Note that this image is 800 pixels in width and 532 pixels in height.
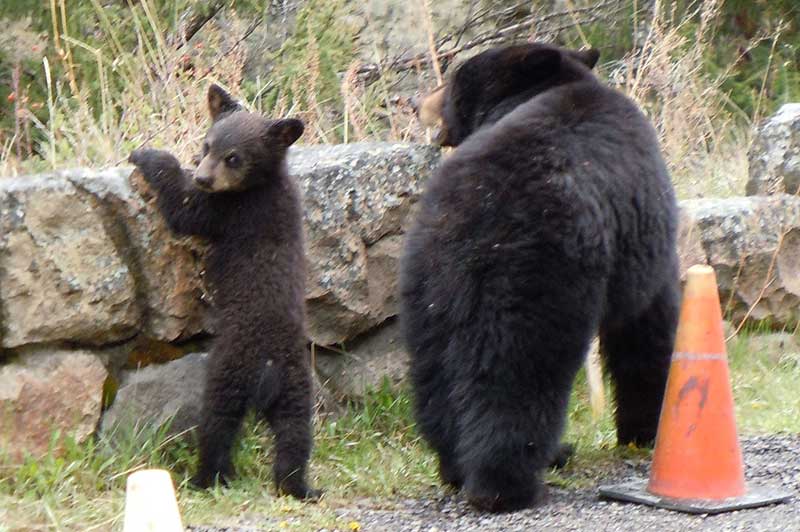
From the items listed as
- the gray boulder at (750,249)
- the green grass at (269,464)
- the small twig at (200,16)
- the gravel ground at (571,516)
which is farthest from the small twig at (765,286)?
the small twig at (200,16)

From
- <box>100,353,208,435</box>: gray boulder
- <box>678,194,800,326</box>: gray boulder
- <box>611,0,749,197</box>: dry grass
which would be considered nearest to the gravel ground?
<box>100,353,208,435</box>: gray boulder

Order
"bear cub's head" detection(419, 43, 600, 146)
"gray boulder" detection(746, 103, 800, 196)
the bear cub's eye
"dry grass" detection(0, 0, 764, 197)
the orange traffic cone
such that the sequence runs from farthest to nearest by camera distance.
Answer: "gray boulder" detection(746, 103, 800, 196), "dry grass" detection(0, 0, 764, 197), "bear cub's head" detection(419, 43, 600, 146), the bear cub's eye, the orange traffic cone

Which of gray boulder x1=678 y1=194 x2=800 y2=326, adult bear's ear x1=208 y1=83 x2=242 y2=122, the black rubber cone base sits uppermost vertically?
adult bear's ear x1=208 y1=83 x2=242 y2=122

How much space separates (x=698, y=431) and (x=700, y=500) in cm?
28

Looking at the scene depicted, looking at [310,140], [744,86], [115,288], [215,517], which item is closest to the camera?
[215,517]

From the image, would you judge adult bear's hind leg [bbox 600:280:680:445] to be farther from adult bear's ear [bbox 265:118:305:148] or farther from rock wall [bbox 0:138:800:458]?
adult bear's ear [bbox 265:118:305:148]

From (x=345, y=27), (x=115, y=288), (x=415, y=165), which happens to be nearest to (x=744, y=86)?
(x=345, y=27)

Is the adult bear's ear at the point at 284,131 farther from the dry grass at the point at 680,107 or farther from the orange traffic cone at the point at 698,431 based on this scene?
the dry grass at the point at 680,107

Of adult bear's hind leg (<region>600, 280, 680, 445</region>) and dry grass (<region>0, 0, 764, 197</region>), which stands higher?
dry grass (<region>0, 0, 764, 197</region>)

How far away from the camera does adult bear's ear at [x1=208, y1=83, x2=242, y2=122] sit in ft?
17.9

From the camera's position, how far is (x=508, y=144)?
4.70 m

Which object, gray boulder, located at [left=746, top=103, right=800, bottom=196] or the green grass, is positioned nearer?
the green grass

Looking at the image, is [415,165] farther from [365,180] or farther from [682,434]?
[682,434]

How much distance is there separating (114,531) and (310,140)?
3.63m
